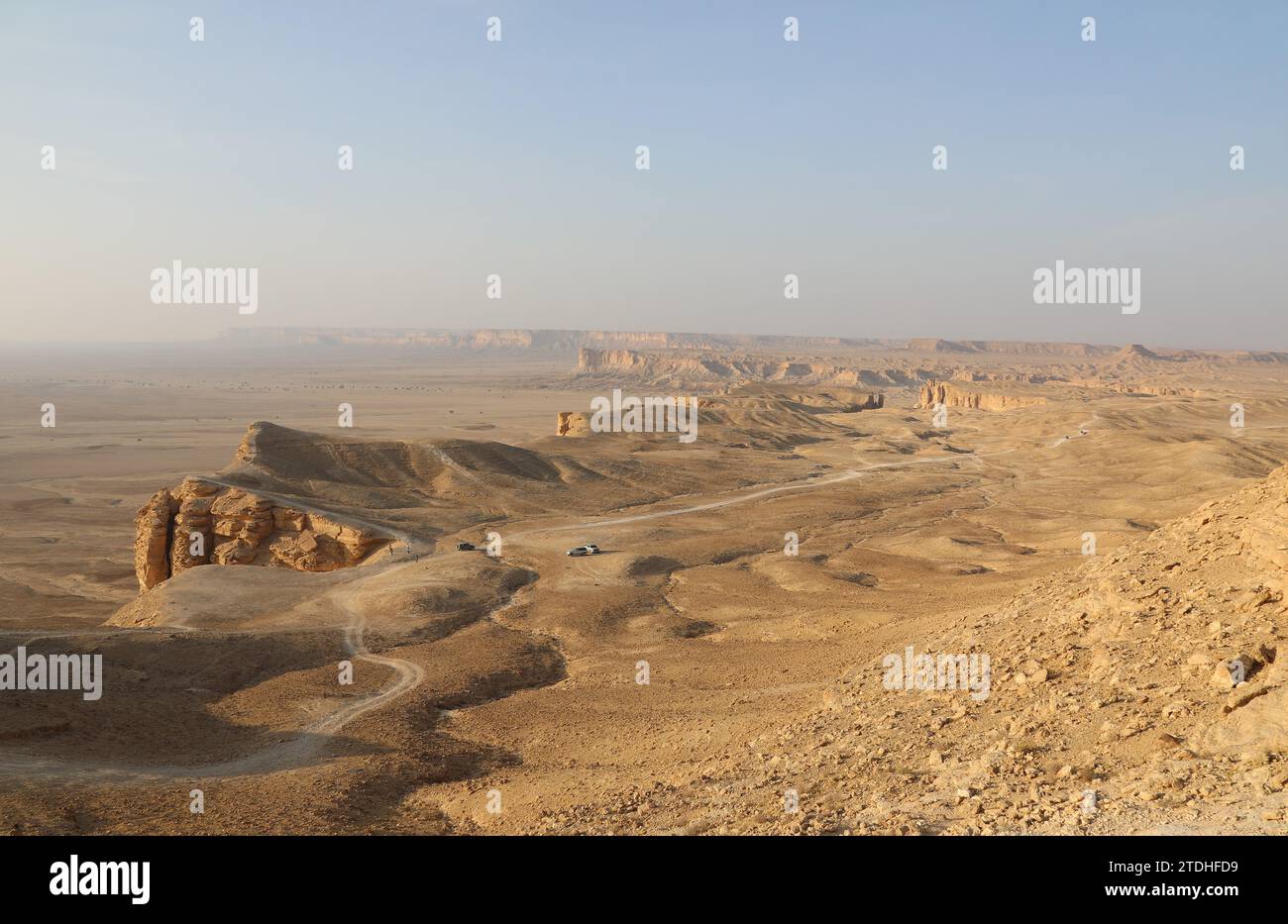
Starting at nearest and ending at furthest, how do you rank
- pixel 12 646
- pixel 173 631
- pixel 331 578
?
pixel 12 646 → pixel 173 631 → pixel 331 578

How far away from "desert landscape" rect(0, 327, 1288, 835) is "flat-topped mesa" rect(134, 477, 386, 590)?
0.61ft

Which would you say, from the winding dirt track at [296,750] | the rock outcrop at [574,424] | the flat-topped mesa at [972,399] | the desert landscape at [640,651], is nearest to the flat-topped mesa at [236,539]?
the desert landscape at [640,651]

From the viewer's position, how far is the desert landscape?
13.5 m

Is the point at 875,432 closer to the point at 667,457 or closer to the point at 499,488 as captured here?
the point at 667,457

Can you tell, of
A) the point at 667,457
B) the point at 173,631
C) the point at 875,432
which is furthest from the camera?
the point at 875,432

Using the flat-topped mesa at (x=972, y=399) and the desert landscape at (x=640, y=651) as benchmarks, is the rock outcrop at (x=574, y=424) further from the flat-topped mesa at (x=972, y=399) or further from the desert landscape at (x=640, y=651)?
the flat-topped mesa at (x=972, y=399)

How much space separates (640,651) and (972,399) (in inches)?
5832

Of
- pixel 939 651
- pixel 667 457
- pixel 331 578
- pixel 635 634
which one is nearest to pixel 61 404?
pixel 667 457

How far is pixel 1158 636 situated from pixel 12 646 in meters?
31.3

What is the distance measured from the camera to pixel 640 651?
1254 inches

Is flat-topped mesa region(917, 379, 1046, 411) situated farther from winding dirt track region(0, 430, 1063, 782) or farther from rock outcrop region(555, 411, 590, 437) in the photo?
winding dirt track region(0, 430, 1063, 782)

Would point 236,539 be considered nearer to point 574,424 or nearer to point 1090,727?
point 1090,727
